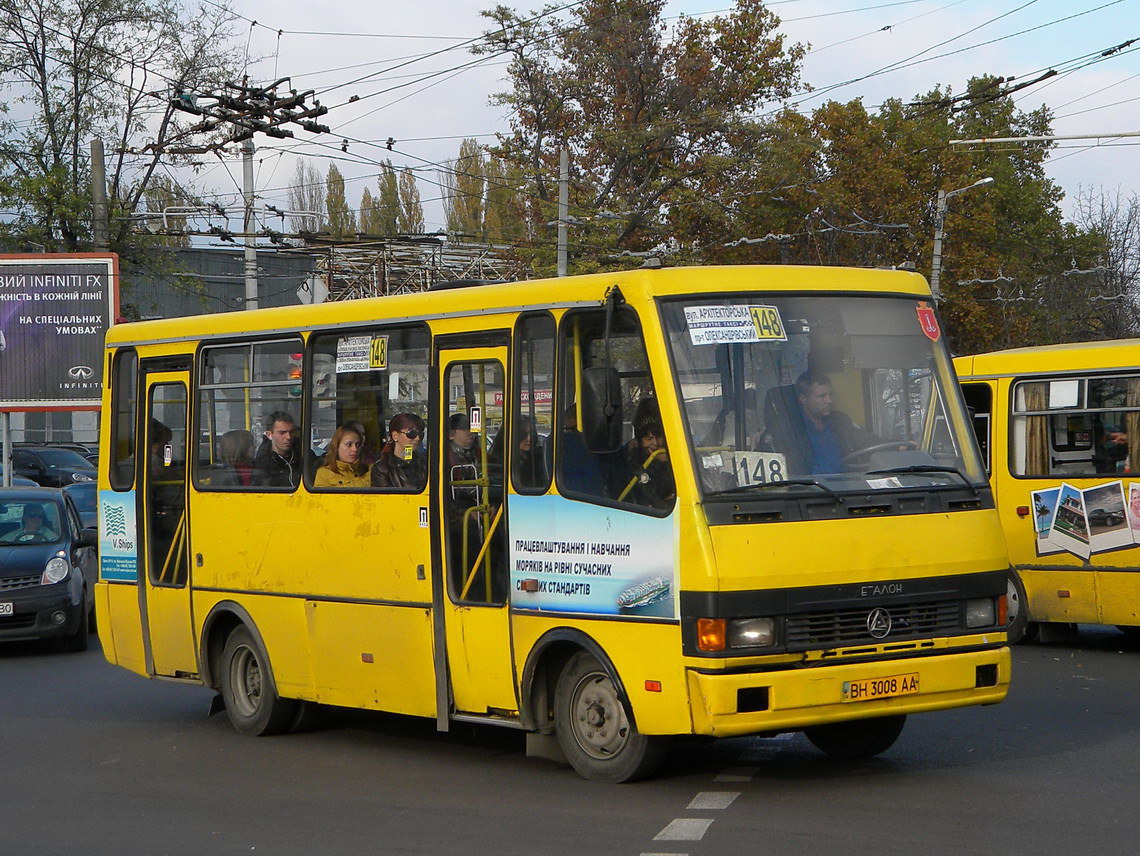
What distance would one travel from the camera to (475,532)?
9.13 m

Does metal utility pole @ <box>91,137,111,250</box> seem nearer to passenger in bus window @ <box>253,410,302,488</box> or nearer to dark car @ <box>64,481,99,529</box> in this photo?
dark car @ <box>64,481,99,529</box>

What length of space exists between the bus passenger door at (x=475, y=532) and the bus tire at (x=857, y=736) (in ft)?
5.88

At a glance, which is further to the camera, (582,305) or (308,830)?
(582,305)

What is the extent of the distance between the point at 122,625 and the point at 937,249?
99.8 ft

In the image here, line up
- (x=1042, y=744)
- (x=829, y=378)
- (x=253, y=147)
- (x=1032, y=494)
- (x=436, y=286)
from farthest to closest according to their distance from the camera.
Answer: (x=253, y=147), (x=1032, y=494), (x=436, y=286), (x=1042, y=744), (x=829, y=378)

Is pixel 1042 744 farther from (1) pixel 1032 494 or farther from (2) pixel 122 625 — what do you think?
(2) pixel 122 625

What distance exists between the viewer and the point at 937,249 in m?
39.5

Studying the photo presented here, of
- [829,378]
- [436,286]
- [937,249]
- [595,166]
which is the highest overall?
[595,166]

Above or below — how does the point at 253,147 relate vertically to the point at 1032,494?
above

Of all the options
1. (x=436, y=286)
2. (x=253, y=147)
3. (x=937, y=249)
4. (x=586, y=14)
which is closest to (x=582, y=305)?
(x=436, y=286)

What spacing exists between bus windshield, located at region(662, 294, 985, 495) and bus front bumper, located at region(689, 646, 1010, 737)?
2.89 ft

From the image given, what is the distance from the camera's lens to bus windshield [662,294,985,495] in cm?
798

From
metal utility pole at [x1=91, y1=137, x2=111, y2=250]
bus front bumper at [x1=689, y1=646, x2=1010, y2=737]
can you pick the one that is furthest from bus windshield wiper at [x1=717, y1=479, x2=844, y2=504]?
metal utility pole at [x1=91, y1=137, x2=111, y2=250]

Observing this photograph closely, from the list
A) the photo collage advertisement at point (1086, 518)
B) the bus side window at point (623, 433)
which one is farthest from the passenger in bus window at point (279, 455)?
the photo collage advertisement at point (1086, 518)
